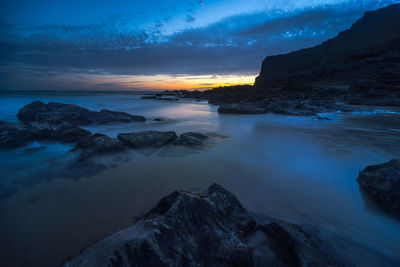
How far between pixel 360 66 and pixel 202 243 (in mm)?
48679

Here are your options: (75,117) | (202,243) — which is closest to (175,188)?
(202,243)

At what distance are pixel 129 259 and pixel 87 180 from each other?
262 centimetres

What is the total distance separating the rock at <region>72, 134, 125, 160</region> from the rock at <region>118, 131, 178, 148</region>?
329mm

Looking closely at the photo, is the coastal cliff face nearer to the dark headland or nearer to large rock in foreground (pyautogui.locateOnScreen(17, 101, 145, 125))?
the dark headland

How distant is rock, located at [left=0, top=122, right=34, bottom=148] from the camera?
4.93 metres

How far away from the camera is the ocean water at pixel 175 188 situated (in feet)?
6.32

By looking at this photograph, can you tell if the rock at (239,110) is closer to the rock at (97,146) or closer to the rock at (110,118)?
the rock at (110,118)

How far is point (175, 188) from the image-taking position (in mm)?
3002

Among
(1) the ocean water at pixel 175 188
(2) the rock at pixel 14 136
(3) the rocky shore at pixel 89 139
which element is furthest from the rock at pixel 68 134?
(2) the rock at pixel 14 136

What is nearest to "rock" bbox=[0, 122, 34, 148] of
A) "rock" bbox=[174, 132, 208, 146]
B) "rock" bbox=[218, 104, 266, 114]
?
"rock" bbox=[174, 132, 208, 146]

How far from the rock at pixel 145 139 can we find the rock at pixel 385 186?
189 inches

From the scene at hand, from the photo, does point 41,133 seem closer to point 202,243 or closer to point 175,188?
point 175,188

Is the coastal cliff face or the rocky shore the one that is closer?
the rocky shore

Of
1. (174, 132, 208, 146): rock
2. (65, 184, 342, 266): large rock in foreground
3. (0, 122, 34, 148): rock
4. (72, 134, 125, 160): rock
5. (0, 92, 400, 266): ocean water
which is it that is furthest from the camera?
(174, 132, 208, 146): rock
